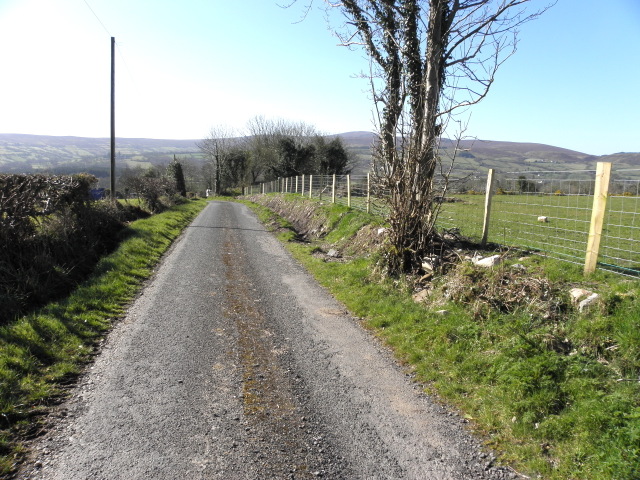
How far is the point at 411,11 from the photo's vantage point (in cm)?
1027

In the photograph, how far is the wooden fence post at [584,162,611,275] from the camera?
5.46 m

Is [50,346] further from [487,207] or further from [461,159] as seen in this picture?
[461,159]

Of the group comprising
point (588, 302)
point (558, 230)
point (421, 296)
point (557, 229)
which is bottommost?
point (421, 296)

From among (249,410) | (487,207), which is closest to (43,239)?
(249,410)

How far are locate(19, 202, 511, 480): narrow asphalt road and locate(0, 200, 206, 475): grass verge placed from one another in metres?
0.22

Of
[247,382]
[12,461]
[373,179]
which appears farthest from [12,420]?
[373,179]

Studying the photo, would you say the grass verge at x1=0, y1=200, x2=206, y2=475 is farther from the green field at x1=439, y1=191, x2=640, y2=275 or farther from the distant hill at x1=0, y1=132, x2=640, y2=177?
the green field at x1=439, y1=191, x2=640, y2=275

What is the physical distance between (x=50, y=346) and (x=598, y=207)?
723cm

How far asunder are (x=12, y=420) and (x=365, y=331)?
13.5ft

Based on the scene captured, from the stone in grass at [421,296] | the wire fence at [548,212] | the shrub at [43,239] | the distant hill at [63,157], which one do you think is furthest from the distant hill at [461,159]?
the stone in grass at [421,296]

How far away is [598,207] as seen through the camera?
18.1ft

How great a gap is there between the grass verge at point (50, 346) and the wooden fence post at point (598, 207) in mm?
6650

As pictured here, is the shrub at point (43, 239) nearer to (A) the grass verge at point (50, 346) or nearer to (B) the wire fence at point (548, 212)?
(A) the grass verge at point (50, 346)

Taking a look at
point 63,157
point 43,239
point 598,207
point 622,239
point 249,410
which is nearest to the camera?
point 249,410
